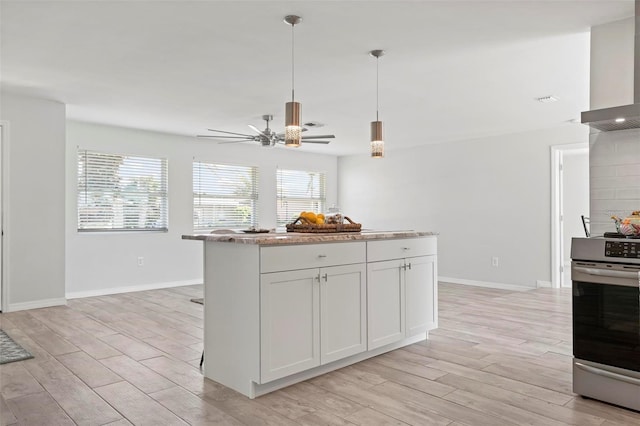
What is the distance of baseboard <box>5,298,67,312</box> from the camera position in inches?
189

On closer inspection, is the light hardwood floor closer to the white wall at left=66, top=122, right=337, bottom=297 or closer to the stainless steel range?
the stainless steel range

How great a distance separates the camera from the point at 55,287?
16.8 ft

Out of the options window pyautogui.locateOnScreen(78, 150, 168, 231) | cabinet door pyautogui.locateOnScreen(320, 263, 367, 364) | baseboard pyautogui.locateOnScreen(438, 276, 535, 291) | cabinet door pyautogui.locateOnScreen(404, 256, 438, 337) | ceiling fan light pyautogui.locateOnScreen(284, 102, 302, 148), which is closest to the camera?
cabinet door pyautogui.locateOnScreen(320, 263, 367, 364)

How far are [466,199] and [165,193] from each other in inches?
185

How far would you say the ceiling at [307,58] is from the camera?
2850 mm

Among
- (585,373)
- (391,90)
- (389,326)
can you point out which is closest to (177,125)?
(391,90)

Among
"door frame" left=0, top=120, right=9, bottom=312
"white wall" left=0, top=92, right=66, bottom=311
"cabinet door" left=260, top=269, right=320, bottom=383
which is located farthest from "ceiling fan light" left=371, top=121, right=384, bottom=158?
"door frame" left=0, top=120, right=9, bottom=312

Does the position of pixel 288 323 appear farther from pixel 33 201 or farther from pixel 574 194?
pixel 574 194

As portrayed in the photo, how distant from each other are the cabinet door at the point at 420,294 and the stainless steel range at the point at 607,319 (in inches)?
47.3

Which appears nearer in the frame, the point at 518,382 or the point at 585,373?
the point at 585,373

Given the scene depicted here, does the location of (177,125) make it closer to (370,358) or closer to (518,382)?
(370,358)

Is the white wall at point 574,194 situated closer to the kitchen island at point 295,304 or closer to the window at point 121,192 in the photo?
the kitchen island at point 295,304

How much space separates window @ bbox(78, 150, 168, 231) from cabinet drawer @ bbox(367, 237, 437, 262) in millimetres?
4540

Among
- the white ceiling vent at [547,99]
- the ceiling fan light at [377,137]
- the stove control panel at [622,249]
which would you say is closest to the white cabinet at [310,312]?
the ceiling fan light at [377,137]
